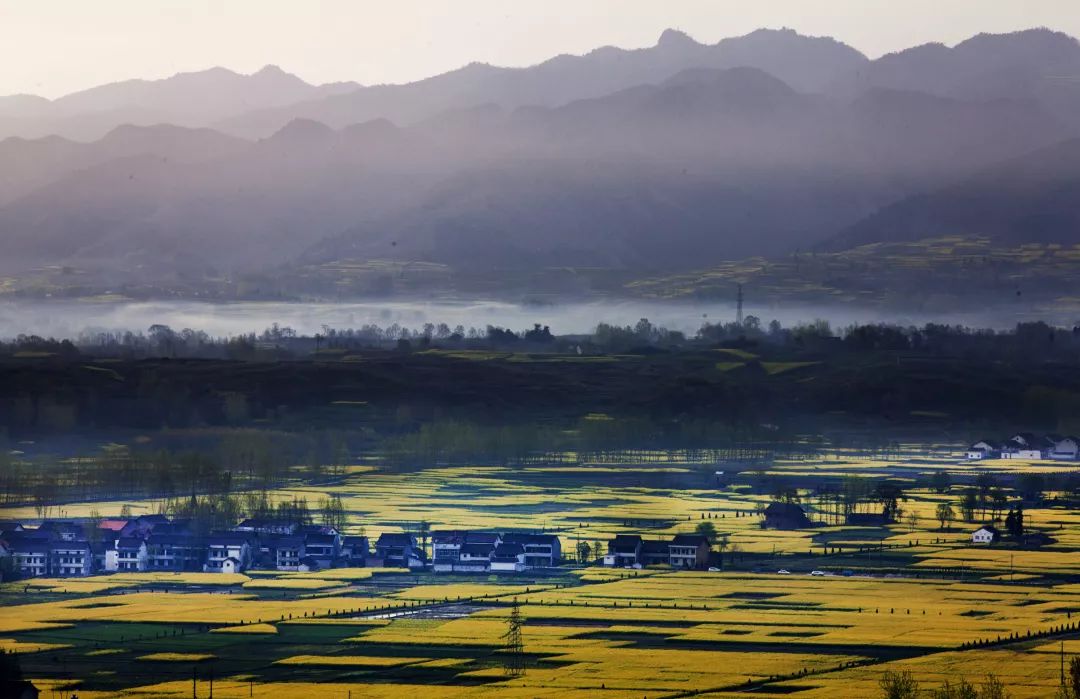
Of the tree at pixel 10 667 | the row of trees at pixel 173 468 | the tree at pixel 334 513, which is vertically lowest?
the tree at pixel 10 667

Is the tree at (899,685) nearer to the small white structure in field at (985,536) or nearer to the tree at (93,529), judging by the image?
the small white structure in field at (985,536)

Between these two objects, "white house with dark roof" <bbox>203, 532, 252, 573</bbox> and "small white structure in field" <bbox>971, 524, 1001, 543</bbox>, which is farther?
"small white structure in field" <bbox>971, 524, 1001, 543</bbox>

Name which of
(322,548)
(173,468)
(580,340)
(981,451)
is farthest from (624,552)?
(580,340)

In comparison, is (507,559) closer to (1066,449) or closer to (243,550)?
(243,550)

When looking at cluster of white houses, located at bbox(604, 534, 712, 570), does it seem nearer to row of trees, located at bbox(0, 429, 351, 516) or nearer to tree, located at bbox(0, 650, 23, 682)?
row of trees, located at bbox(0, 429, 351, 516)

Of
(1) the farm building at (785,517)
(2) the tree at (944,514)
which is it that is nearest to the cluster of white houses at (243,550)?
(1) the farm building at (785,517)

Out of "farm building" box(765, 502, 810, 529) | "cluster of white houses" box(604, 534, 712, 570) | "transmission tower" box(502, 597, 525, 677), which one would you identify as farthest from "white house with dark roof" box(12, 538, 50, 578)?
"farm building" box(765, 502, 810, 529)
